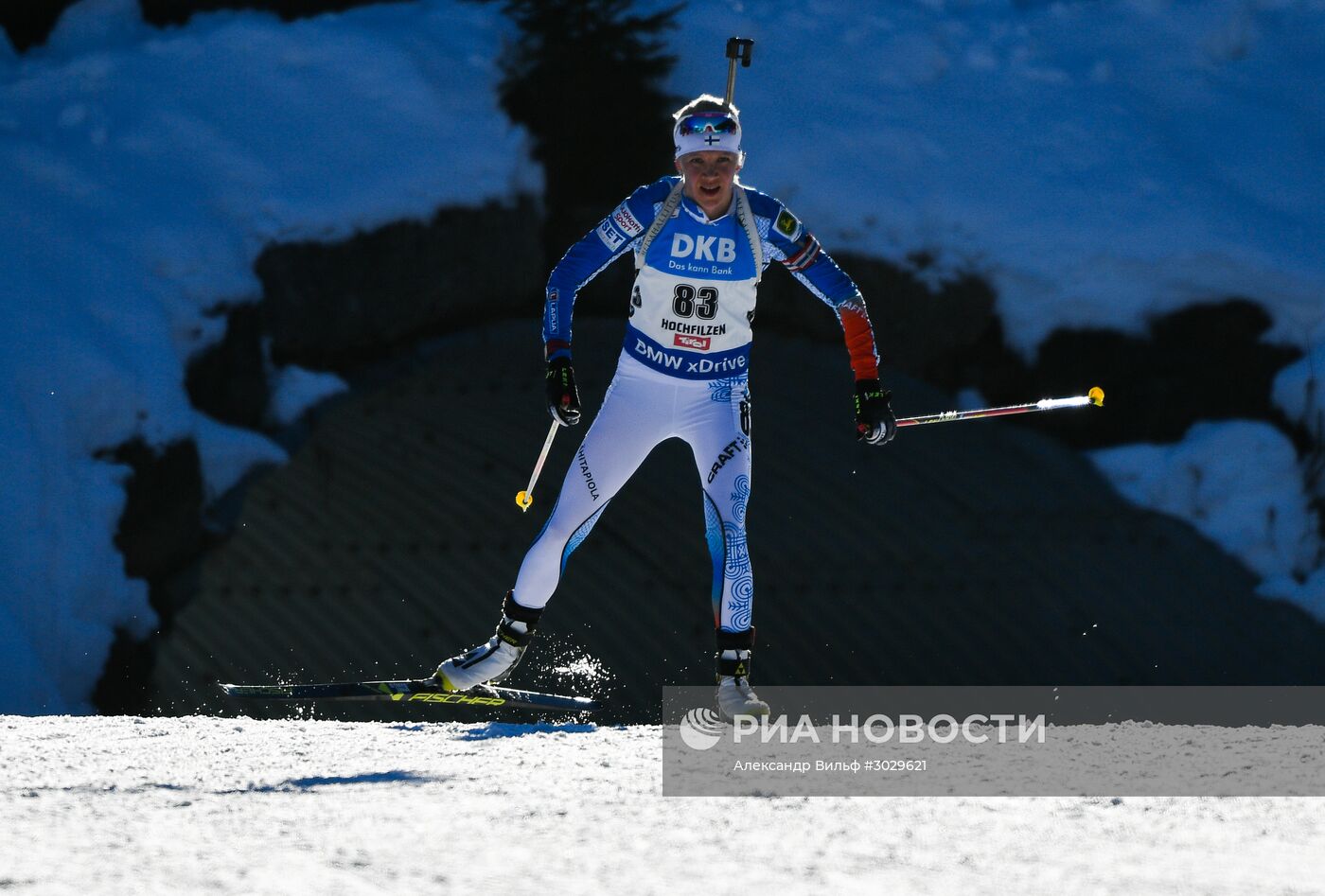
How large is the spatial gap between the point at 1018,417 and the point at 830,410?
141 centimetres

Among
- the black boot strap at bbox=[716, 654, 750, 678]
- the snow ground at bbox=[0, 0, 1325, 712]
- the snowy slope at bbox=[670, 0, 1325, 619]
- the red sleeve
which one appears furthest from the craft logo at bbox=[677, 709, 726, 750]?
the snowy slope at bbox=[670, 0, 1325, 619]

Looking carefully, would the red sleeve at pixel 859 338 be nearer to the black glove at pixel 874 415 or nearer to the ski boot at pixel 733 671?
the black glove at pixel 874 415

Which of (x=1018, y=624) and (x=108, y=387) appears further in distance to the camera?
(x=108, y=387)

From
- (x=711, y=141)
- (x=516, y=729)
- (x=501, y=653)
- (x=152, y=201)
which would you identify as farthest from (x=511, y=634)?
(x=152, y=201)

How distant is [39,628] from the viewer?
27.9 ft

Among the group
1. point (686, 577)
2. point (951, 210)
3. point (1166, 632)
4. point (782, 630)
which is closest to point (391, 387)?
point (686, 577)

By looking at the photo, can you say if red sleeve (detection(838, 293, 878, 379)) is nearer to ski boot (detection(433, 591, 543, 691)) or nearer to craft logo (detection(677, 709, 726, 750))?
craft logo (detection(677, 709, 726, 750))

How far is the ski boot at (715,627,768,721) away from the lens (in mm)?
5812

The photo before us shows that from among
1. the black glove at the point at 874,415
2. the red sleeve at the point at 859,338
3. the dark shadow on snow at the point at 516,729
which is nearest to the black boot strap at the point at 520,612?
the dark shadow on snow at the point at 516,729

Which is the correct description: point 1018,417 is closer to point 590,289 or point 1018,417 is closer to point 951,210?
point 951,210

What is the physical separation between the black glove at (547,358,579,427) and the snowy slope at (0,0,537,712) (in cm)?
397

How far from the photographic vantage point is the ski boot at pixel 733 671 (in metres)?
5.81

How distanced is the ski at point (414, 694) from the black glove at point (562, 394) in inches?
54.5

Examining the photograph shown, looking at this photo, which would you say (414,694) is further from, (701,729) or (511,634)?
(701,729)
